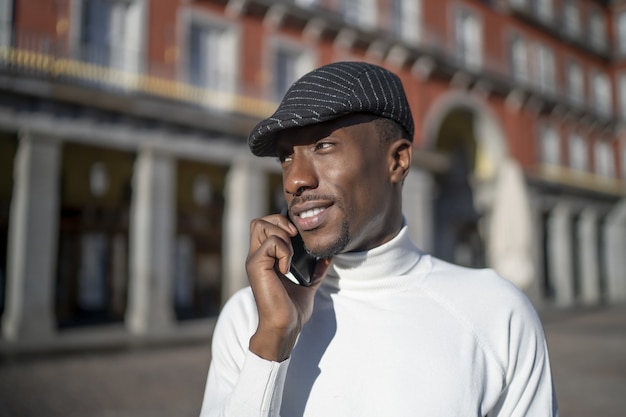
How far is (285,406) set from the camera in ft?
4.45

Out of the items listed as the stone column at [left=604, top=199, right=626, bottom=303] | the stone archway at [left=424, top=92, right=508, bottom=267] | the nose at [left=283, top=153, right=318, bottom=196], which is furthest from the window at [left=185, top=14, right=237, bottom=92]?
the stone column at [left=604, top=199, right=626, bottom=303]

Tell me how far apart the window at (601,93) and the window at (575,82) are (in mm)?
1282

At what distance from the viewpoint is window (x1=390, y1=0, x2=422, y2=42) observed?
18328 mm

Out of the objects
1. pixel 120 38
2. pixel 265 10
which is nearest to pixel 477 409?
pixel 120 38

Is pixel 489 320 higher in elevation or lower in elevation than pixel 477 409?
higher

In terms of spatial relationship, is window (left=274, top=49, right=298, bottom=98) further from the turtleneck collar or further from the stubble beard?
the stubble beard

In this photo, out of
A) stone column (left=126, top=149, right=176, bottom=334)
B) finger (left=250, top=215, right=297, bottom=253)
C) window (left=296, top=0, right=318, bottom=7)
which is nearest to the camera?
finger (left=250, top=215, right=297, bottom=253)

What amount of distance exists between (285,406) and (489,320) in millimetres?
574

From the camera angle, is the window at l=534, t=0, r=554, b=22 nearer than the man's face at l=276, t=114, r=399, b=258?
No

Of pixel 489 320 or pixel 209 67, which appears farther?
pixel 209 67

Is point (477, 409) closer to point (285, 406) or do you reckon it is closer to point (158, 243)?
point (285, 406)

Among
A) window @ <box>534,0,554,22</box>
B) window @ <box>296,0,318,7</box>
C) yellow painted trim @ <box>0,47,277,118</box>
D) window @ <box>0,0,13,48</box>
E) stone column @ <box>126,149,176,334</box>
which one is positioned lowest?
stone column @ <box>126,149,176,334</box>

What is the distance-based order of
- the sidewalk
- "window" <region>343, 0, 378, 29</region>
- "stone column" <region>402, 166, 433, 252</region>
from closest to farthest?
the sidewalk
"window" <region>343, 0, 378, 29</region>
"stone column" <region>402, 166, 433, 252</region>

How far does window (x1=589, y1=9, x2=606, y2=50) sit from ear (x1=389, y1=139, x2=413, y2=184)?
102ft
